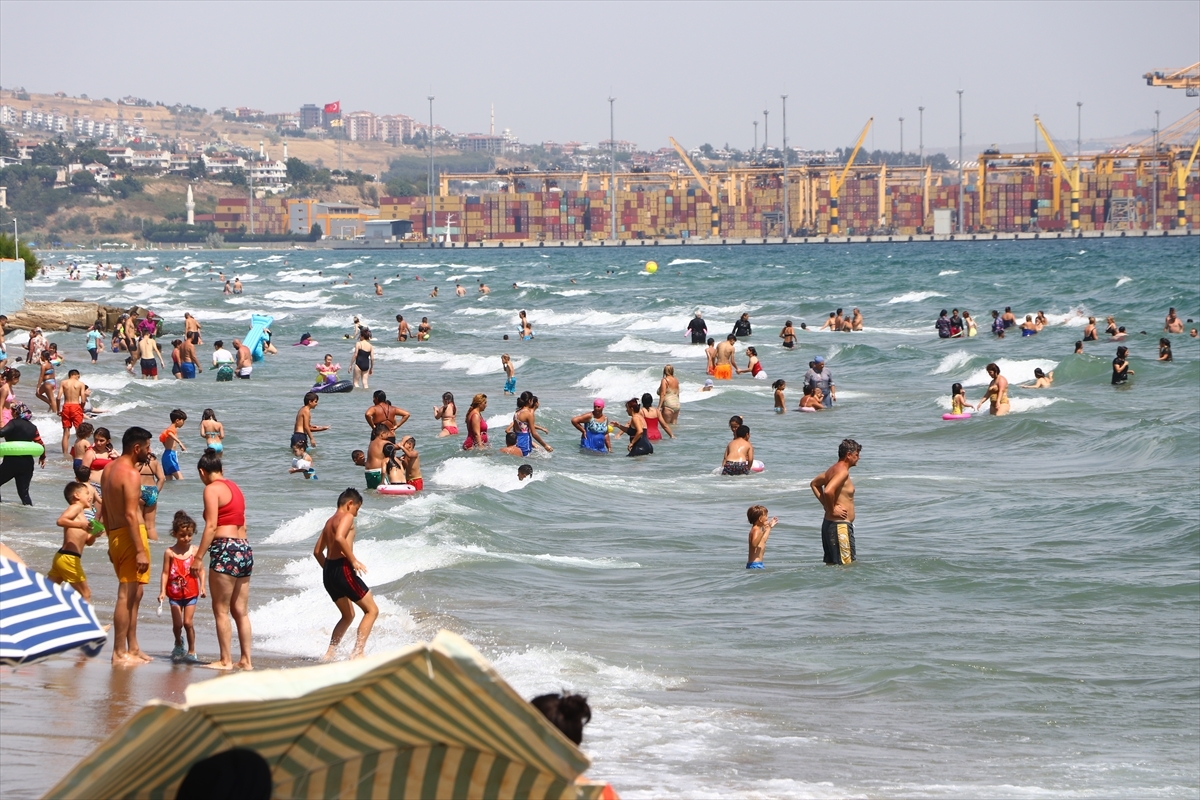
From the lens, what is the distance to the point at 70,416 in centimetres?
1700

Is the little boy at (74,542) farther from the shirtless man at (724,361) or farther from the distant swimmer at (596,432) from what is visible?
the shirtless man at (724,361)

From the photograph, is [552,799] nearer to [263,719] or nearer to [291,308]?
[263,719]

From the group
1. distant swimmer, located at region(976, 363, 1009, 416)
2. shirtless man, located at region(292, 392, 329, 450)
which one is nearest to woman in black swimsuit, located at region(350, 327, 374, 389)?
shirtless man, located at region(292, 392, 329, 450)

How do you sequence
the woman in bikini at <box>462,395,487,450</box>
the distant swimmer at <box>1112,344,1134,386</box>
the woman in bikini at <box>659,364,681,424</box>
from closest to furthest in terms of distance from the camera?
the woman in bikini at <box>462,395,487,450</box> < the woman in bikini at <box>659,364,681,424</box> < the distant swimmer at <box>1112,344,1134,386</box>

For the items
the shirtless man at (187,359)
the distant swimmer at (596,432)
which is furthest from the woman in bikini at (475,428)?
the shirtless man at (187,359)

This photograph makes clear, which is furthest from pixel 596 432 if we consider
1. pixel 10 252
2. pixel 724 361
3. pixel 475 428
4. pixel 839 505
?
pixel 10 252

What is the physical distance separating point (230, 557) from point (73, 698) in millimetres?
1111

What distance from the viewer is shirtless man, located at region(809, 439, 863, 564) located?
37.3 ft

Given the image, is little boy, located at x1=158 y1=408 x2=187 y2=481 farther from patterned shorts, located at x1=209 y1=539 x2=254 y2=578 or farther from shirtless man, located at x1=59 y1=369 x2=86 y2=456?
patterned shorts, located at x1=209 y1=539 x2=254 y2=578

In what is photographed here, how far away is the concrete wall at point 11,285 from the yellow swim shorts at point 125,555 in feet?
101

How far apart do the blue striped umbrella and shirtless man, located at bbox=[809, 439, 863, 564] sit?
26.1 ft

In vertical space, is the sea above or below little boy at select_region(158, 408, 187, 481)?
below

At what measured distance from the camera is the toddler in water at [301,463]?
16.7 m

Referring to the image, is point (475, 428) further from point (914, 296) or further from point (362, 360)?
point (914, 296)
